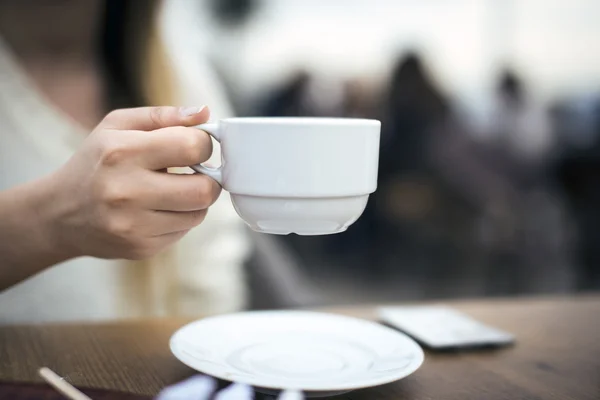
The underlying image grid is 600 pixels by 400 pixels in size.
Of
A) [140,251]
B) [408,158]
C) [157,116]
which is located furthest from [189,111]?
[408,158]

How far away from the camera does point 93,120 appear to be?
1.15 metres

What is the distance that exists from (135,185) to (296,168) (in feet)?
0.43

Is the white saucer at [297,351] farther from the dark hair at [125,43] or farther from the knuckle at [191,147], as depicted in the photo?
the dark hair at [125,43]

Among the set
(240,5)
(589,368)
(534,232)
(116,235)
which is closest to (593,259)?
Result: (534,232)

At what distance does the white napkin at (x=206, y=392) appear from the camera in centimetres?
43

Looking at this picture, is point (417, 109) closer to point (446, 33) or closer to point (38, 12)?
point (446, 33)

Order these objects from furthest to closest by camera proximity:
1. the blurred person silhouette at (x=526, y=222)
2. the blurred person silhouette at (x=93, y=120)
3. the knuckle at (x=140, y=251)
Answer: the blurred person silhouette at (x=526, y=222) → the blurred person silhouette at (x=93, y=120) → the knuckle at (x=140, y=251)

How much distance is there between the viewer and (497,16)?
335 cm

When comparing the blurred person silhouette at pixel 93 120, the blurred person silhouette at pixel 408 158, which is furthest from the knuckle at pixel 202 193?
the blurred person silhouette at pixel 408 158

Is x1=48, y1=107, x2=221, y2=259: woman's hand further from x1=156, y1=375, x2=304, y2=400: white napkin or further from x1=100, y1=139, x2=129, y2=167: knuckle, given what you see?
x1=156, y1=375, x2=304, y2=400: white napkin

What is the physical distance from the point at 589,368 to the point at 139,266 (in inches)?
28.2

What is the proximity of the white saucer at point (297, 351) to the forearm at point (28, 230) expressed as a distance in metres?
0.16

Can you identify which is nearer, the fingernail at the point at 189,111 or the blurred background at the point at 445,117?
the fingernail at the point at 189,111

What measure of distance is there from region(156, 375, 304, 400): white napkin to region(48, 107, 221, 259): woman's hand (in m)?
0.13
